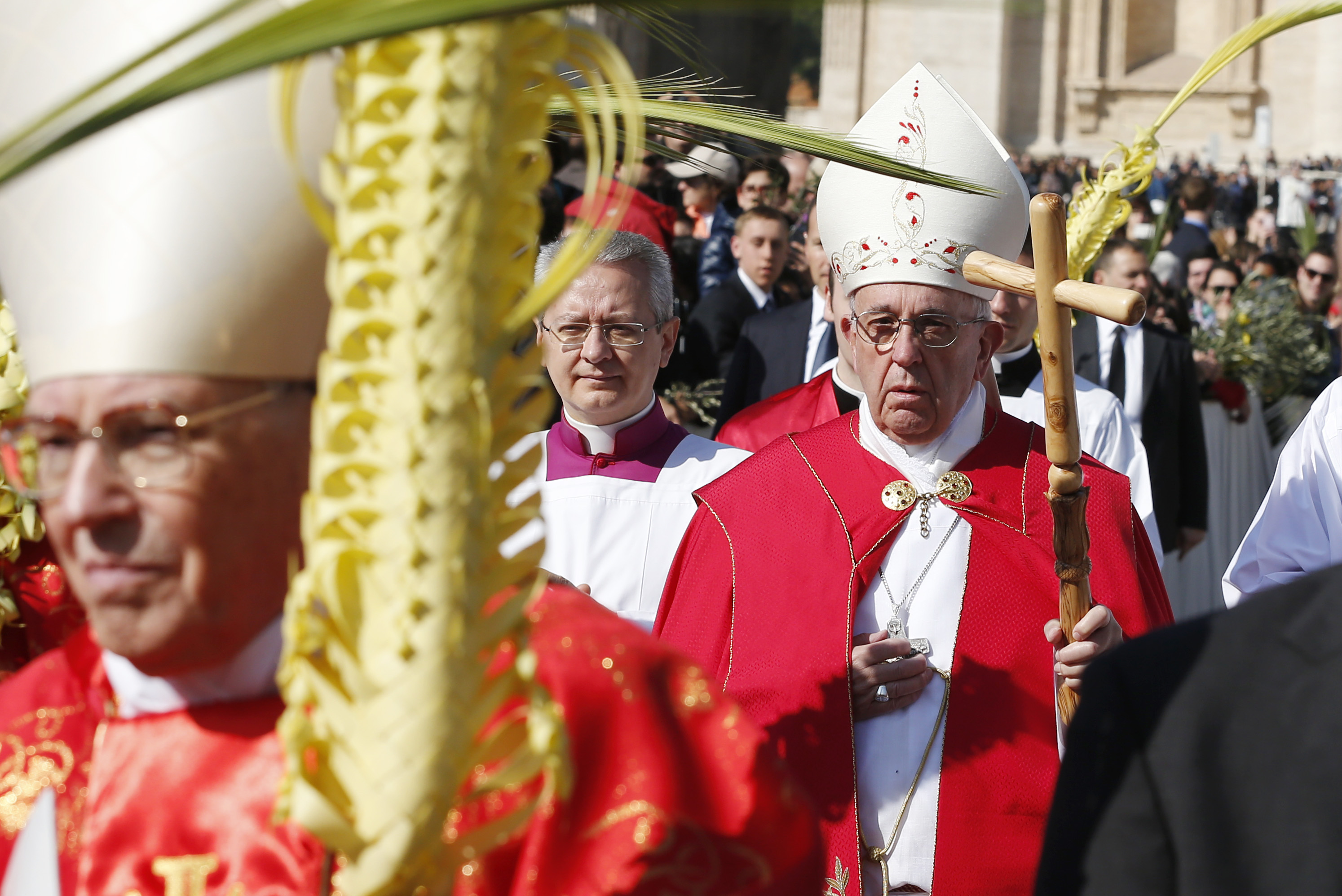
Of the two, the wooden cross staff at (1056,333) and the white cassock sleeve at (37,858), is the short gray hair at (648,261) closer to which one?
the wooden cross staff at (1056,333)

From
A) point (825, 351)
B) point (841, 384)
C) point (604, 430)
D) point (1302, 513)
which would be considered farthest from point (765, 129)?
point (825, 351)

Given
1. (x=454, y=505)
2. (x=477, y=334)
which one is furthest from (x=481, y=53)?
(x=454, y=505)

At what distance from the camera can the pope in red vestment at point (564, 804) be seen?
1408 mm

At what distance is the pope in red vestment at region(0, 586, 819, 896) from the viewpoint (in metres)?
1.41

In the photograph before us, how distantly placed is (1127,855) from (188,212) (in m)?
1.04

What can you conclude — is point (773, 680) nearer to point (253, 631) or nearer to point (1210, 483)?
point (253, 631)

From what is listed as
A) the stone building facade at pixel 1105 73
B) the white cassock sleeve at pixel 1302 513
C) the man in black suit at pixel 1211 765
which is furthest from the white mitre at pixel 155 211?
the stone building facade at pixel 1105 73

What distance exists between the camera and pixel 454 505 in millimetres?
1100

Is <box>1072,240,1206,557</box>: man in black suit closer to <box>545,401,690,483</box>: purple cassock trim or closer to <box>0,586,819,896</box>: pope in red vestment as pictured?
<box>545,401,690,483</box>: purple cassock trim

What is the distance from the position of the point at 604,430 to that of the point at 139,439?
230 cm

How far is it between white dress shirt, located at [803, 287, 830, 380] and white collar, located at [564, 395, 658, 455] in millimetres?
2059

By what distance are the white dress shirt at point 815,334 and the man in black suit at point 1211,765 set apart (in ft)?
13.7

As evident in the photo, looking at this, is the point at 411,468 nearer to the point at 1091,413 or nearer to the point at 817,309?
the point at 1091,413

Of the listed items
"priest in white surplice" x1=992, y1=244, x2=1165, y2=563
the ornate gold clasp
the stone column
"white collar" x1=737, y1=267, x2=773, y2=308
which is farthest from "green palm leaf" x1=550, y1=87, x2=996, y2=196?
the stone column
